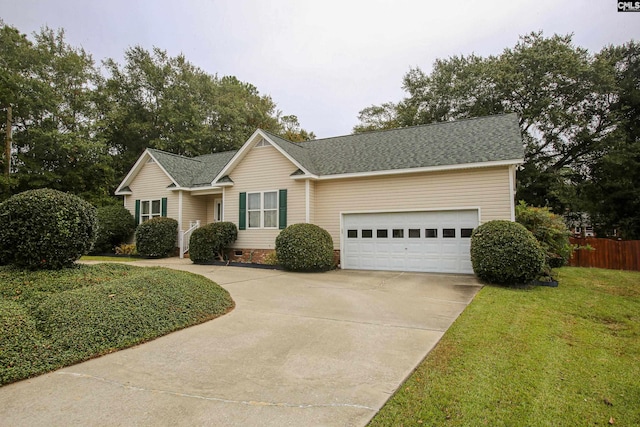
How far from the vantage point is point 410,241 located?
12.4 m

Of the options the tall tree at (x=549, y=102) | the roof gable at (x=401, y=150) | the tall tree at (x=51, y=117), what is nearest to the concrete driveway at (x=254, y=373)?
the roof gable at (x=401, y=150)

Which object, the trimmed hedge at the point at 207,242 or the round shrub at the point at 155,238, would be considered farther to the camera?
the round shrub at the point at 155,238

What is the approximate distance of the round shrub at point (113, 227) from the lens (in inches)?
670

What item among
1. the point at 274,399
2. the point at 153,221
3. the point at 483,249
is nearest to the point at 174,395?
the point at 274,399

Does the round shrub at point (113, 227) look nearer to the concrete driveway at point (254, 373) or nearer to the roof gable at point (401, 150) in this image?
the roof gable at point (401, 150)

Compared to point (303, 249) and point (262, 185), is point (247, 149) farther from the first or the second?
point (303, 249)

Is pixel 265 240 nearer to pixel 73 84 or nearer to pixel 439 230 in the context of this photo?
pixel 439 230

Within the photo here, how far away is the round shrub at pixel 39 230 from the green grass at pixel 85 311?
259 mm

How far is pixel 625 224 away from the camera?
17.5 m

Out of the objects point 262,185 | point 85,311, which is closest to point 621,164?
point 262,185

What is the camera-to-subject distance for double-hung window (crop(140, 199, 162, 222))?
17.7 meters

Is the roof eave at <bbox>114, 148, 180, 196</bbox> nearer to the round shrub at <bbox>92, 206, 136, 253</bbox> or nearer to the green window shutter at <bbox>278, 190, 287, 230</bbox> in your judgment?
the round shrub at <bbox>92, 206, 136, 253</bbox>

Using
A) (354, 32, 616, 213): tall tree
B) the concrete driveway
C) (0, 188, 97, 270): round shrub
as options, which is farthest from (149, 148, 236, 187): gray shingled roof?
(354, 32, 616, 213): tall tree

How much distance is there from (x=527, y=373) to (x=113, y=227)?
1832 cm
